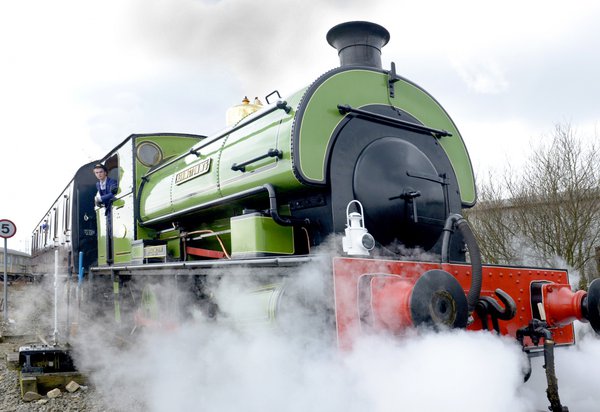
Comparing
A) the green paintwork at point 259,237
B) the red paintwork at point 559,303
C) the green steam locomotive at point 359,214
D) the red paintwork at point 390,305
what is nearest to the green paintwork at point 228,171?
the green steam locomotive at point 359,214

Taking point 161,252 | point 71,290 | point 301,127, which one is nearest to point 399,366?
point 301,127

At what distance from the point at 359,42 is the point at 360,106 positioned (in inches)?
26.0

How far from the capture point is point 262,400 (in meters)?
3.47

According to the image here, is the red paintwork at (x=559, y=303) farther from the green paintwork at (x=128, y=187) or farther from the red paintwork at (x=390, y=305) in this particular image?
the green paintwork at (x=128, y=187)

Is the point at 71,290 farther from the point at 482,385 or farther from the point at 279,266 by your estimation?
the point at 482,385

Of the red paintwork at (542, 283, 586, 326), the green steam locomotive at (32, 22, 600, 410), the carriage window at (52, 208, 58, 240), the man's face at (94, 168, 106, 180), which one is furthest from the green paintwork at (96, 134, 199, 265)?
the red paintwork at (542, 283, 586, 326)

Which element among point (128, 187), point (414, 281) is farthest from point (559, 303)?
point (128, 187)

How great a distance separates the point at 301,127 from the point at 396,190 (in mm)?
830

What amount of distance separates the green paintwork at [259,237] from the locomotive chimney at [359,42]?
1430 millimetres

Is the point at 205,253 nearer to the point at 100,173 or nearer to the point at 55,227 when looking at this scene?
the point at 100,173

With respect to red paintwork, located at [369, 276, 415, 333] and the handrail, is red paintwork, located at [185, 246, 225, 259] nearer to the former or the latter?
the handrail

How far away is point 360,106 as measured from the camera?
12.4 ft

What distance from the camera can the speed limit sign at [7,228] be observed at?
1026 cm

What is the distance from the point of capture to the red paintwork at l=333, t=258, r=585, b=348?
114 inches
